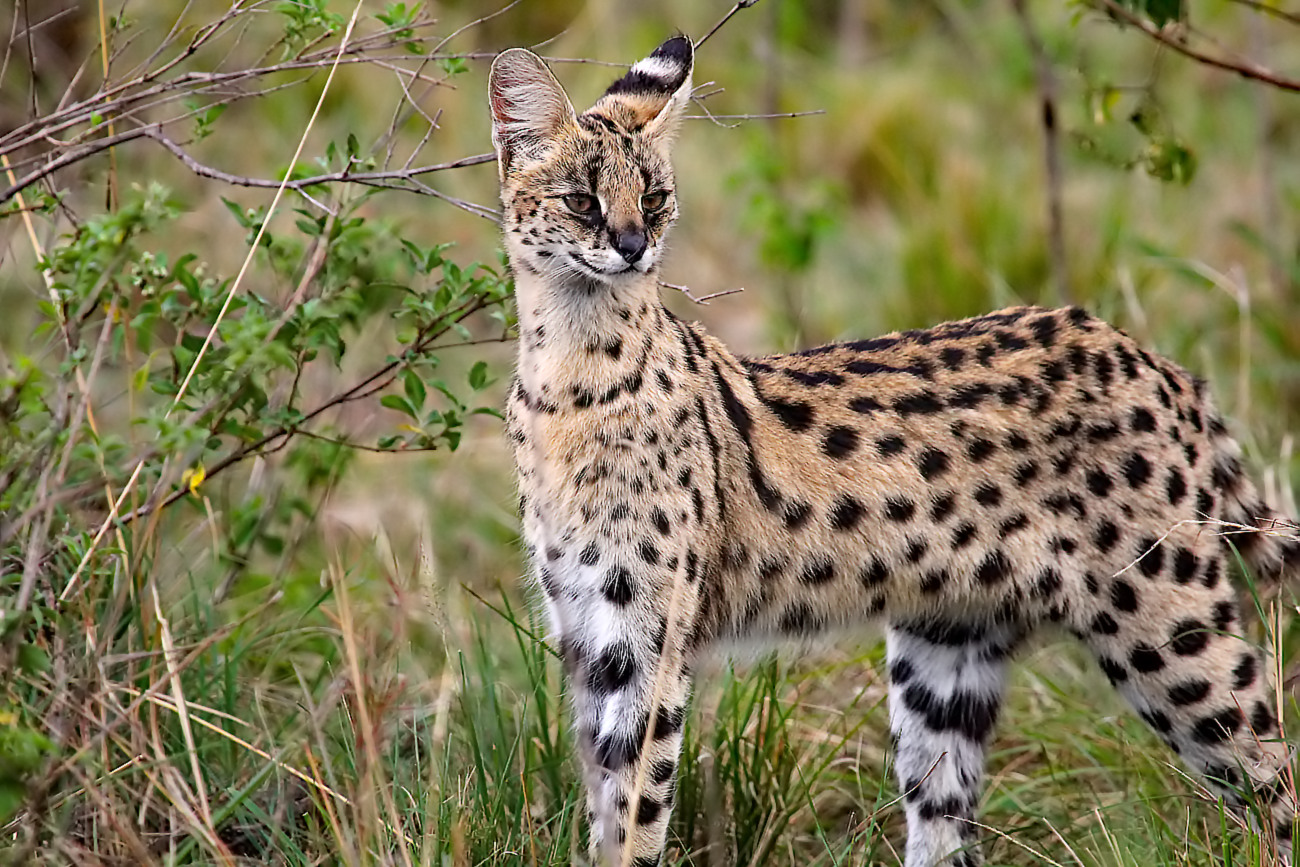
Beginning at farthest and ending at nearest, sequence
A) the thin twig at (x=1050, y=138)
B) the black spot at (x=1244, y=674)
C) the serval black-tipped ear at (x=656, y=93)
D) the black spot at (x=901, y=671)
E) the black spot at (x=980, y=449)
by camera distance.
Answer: the thin twig at (x=1050, y=138) < the black spot at (x=901, y=671) < the black spot at (x=980, y=449) < the black spot at (x=1244, y=674) < the serval black-tipped ear at (x=656, y=93)

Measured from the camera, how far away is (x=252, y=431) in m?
4.12

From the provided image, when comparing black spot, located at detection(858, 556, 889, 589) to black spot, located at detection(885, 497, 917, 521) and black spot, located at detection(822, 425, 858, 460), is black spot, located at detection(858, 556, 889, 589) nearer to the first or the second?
black spot, located at detection(885, 497, 917, 521)

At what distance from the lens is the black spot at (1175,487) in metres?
4.15

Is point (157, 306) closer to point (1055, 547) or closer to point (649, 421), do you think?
point (649, 421)

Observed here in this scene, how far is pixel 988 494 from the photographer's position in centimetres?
417

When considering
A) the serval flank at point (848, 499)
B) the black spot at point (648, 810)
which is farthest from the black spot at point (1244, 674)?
the black spot at point (648, 810)

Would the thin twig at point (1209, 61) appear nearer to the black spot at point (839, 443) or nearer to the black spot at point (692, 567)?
the black spot at point (839, 443)

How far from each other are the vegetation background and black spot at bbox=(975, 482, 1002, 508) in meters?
0.66

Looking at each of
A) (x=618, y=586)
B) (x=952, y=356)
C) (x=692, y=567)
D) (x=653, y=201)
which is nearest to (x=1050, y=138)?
(x=952, y=356)

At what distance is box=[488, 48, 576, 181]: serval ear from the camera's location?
3.90m

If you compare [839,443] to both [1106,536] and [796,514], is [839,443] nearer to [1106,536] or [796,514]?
[796,514]

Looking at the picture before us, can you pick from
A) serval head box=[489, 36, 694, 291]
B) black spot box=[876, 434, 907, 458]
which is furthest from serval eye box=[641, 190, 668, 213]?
black spot box=[876, 434, 907, 458]

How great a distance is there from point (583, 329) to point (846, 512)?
85 cm

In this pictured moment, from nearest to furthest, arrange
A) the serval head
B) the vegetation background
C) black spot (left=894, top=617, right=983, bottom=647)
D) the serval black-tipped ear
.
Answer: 1. the vegetation background
2. the serval head
3. the serval black-tipped ear
4. black spot (left=894, top=617, right=983, bottom=647)
